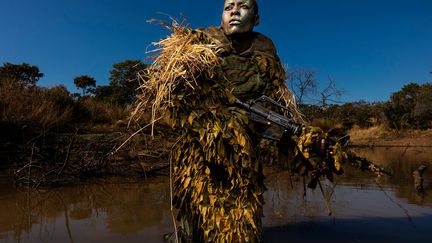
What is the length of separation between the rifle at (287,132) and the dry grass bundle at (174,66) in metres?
0.44

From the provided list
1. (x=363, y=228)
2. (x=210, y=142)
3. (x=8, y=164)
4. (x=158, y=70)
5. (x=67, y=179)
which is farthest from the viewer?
(x=8, y=164)

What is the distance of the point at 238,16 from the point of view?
341 centimetres

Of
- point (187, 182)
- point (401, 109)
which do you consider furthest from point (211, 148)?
point (401, 109)

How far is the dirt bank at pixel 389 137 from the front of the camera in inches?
798

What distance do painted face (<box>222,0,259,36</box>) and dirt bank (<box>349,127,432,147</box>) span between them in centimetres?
1772

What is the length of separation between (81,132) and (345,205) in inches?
309

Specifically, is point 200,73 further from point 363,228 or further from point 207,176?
point 363,228

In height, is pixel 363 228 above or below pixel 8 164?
below

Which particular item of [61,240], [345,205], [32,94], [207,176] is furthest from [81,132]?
[207,176]

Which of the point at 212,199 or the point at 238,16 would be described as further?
the point at 238,16

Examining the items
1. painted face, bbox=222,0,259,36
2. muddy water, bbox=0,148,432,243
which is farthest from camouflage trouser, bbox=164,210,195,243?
painted face, bbox=222,0,259,36

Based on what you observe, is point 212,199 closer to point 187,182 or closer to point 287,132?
point 187,182

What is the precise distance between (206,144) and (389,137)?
23163 millimetres

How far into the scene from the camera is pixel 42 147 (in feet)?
26.5
